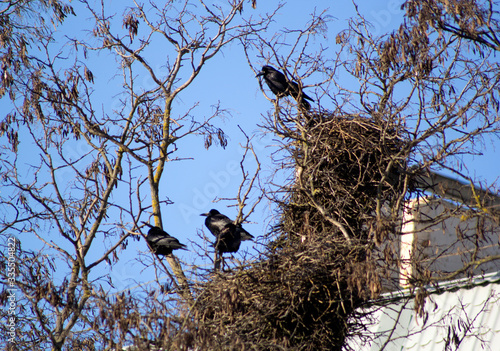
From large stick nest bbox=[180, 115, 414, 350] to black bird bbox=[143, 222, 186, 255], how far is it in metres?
1.67

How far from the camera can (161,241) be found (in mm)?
8688

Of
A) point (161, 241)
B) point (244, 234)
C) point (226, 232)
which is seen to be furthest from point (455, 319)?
point (161, 241)

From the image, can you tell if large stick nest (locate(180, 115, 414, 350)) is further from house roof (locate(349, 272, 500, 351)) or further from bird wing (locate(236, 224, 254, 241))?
house roof (locate(349, 272, 500, 351))

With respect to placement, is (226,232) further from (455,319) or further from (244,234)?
Result: (455,319)

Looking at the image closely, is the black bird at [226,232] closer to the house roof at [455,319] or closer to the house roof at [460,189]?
the house roof at [455,319]

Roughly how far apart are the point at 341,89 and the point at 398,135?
1007mm

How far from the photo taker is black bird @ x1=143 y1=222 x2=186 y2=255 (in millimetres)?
8680

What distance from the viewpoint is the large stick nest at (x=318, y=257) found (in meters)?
6.04

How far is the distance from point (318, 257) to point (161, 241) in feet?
9.26

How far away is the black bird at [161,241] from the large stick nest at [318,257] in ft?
5.47

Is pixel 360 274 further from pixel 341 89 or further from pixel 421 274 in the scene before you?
pixel 341 89

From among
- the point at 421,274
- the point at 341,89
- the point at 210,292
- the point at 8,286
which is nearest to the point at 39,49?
the point at 8,286

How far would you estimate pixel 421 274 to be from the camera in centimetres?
601

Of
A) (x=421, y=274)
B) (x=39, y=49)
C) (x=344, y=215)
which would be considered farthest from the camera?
(x=39, y=49)
